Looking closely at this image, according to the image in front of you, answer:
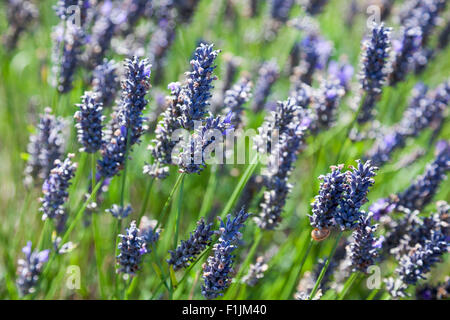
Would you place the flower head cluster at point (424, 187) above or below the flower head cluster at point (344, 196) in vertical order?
below

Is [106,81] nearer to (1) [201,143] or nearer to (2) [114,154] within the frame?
(2) [114,154]

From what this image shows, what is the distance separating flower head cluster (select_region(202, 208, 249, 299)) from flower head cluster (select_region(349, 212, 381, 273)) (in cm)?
44

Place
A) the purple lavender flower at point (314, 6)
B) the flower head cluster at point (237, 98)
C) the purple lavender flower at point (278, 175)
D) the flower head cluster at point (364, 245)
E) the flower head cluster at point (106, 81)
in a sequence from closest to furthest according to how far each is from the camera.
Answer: the flower head cluster at point (364, 245), the purple lavender flower at point (278, 175), the flower head cluster at point (237, 98), the flower head cluster at point (106, 81), the purple lavender flower at point (314, 6)

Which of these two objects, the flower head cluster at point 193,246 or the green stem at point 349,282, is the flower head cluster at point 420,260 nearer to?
the green stem at point 349,282

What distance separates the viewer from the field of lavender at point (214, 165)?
5.23 ft

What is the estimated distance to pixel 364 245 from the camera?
1626 millimetres

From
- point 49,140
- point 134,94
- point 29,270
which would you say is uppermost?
point 134,94

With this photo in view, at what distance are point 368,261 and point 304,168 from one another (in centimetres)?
196

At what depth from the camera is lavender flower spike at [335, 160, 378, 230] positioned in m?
1.44

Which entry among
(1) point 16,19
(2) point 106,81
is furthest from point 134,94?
(1) point 16,19

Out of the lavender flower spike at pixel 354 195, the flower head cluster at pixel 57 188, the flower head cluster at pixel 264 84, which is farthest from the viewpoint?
the flower head cluster at pixel 264 84

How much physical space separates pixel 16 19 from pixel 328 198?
95.7 inches

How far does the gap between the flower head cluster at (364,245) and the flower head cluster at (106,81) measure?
1.32 meters

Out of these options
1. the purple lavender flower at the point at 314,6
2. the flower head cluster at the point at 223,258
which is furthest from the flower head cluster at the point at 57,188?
the purple lavender flower at the point at 314,6
